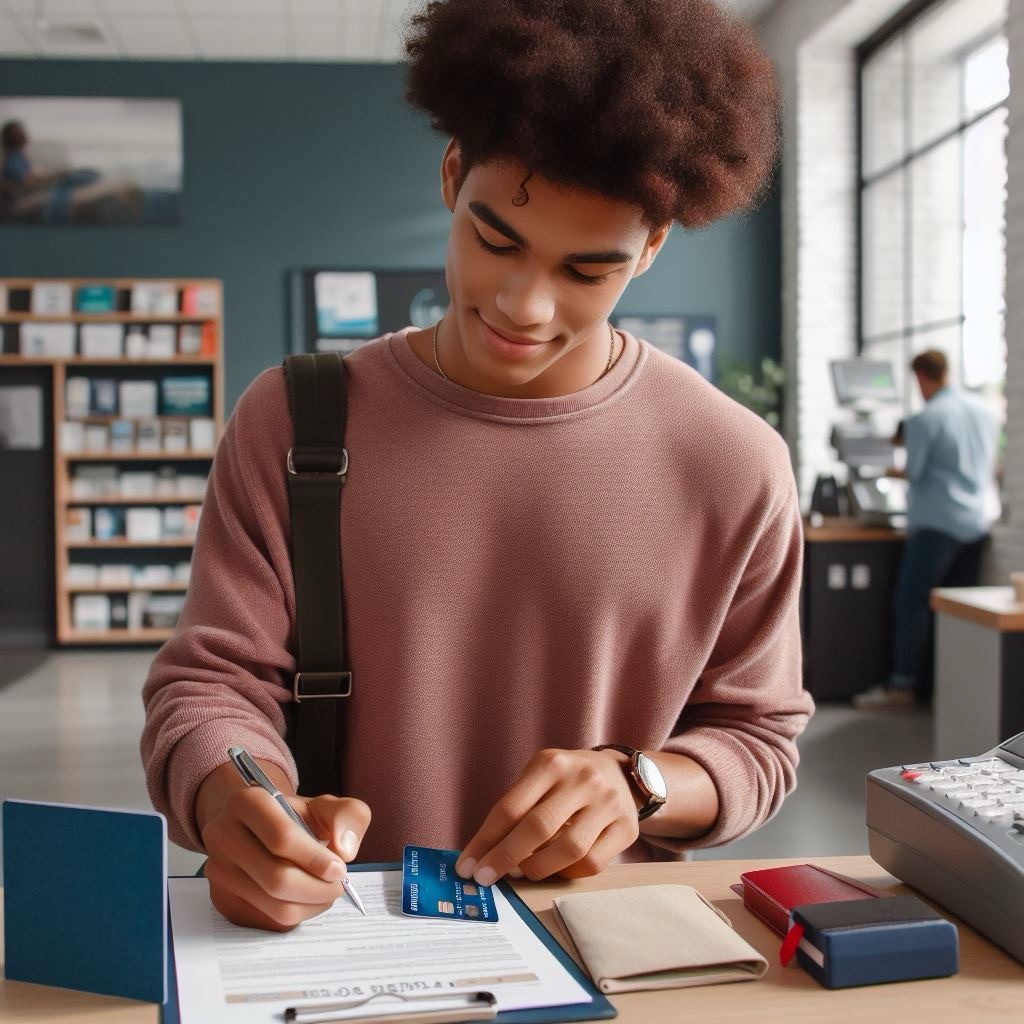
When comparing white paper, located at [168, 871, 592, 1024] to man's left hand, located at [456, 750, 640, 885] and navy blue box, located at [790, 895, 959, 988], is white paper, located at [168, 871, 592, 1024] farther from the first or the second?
navy blue box, located at [790, 895, 959, 988]

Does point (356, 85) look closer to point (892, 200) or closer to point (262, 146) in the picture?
point (262, 146)

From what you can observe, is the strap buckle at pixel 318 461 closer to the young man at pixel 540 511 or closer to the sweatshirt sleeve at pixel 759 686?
the young man at pixel 540 511

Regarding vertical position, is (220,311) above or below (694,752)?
above

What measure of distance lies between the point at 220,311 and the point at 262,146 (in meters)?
1.14

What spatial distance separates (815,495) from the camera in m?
5.92

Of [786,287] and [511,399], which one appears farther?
[786,287]

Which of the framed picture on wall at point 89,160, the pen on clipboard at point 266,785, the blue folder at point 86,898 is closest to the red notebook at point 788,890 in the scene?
the pen on clipboard at point 266,785

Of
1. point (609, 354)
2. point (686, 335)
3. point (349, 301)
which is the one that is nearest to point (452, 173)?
point (609, 354)

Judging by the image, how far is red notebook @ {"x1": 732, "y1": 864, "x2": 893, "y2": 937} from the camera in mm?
772

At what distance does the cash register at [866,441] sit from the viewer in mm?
5773

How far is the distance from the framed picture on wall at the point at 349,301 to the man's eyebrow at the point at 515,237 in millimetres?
6898

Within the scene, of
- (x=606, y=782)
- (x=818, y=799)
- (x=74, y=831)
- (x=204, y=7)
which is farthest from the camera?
(x=204, y=7)

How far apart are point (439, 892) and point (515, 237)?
51 centimetres

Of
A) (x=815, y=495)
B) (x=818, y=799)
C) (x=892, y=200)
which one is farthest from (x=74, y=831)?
(x=892, y=200)
